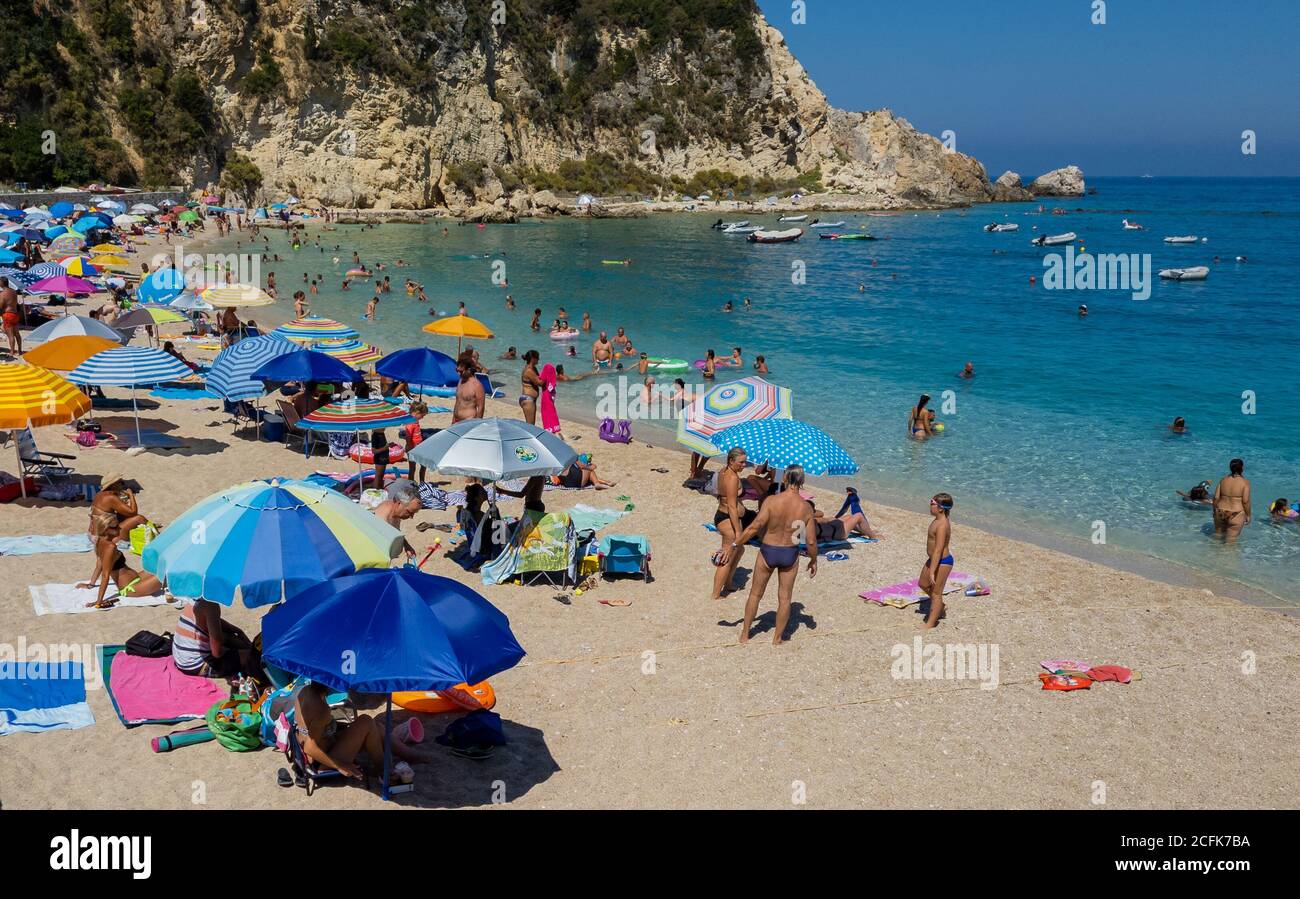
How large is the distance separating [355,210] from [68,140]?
1787cm

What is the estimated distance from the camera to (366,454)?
48.0ft

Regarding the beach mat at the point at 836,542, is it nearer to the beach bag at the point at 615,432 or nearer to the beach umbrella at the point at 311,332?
the beach bag at the point at 615,432

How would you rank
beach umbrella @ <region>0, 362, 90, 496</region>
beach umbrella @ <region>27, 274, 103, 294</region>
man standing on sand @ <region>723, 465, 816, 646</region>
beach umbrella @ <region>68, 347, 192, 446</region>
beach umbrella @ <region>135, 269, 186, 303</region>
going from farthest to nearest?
beach umbrella @ <region>27, 274, 103, 294</region> → beach umbrella @ <region>135, 269, 186, 303</region> → beach umbrella @ <region>68, 347, 192, 446</region> → beach umbrella @ <region>0, 362, 90, 496</region> → man standing on sand @ <region>723, 465, 816, 646</region>

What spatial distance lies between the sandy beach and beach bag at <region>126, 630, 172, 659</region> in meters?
0.52

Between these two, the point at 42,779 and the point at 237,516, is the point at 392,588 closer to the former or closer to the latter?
the point at 237,516

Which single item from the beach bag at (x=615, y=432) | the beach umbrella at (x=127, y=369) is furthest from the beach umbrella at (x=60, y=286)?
the beach bag at (x=615, y=432)

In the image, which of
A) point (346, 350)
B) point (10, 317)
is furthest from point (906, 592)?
point (10, 317)

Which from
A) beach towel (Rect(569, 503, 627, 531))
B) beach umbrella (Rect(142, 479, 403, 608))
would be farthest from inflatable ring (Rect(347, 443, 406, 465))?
beach umbrella (Rect(142, 479, 403, 608))

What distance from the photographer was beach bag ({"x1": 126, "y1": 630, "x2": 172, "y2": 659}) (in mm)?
7957

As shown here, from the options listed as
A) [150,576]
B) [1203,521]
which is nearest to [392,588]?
[150,576]

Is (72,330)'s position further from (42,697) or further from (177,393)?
(42,697)

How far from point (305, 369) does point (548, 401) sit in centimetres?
398

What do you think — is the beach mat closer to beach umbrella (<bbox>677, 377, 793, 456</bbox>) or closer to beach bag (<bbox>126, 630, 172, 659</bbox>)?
beach umbrella (<bbox>677, 377, 793, 456</bbox>)

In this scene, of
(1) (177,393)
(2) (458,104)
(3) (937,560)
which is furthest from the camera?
(2) (458,104)
